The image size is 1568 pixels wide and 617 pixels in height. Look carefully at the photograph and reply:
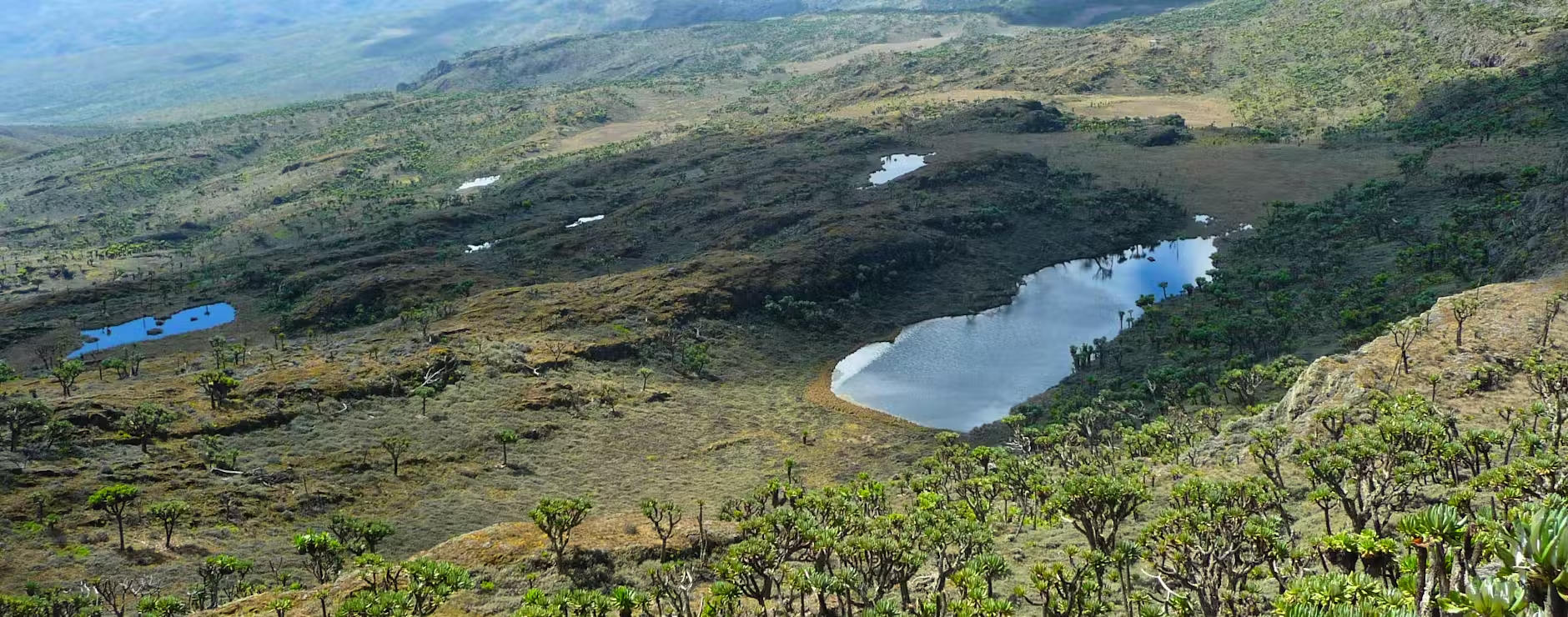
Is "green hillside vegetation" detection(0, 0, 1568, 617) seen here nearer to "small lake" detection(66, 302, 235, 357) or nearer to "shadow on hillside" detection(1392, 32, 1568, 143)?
"shadow on hillside" detection(1392, 32, 1568, 143)

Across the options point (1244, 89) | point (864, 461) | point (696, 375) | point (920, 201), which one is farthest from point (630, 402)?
point (1244, 89)

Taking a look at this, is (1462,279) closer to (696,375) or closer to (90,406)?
(696,375)

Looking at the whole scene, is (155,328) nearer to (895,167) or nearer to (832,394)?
(832,394)

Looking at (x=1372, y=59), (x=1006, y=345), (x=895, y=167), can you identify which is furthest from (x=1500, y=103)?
(x=1006, y=345)

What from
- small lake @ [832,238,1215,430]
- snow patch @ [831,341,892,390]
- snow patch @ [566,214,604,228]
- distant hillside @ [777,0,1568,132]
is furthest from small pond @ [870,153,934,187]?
distant hillside @ [777,0,1568,132]

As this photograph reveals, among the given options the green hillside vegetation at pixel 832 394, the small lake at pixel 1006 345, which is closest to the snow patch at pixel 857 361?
the small lake at pixel 1006 345

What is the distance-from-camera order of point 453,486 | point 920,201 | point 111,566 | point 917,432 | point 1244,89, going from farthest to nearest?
1. point 1244,89
2. point 920,201
3. point 917,432
4. point 453,486
5. point 111,566
